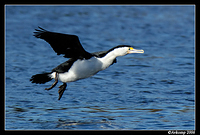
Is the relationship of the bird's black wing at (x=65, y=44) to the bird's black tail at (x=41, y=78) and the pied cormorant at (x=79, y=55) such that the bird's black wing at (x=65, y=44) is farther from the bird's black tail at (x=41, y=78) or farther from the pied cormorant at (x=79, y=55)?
the bird's black tail at (x=41, y=78)

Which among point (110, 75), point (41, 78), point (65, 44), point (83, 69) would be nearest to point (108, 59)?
point (83, 69)

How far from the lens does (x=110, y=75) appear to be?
13117mm

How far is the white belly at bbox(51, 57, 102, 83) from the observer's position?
8477mm

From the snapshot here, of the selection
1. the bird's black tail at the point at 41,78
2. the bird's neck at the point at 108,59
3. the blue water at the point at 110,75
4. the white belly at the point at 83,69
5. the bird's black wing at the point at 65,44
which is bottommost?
the blue water at the point at 110,75

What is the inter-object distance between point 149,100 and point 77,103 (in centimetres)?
189

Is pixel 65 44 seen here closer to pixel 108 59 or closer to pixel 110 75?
pixel 108 59

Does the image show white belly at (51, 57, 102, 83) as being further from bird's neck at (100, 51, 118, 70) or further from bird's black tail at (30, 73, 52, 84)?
bird's black tail at (30, 73, 52, 84)

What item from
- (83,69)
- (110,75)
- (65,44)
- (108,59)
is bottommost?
(110,75)

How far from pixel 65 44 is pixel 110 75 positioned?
480cm

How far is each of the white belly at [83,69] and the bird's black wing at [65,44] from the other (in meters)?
0.13

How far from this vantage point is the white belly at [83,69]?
8.48 m

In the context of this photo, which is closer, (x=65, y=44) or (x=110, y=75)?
(x=65, y=44)

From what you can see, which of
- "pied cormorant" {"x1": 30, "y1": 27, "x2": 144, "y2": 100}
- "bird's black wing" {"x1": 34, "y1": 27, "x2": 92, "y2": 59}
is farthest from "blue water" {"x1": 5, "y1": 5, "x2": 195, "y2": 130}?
"bird's black wing" {"x1": 34, "y1": 27, "x2": 92, "y2": 59}

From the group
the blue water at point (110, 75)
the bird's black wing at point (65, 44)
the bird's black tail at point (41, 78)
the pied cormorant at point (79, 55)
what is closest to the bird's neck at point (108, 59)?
the pied cormorant at point (79, 55)
